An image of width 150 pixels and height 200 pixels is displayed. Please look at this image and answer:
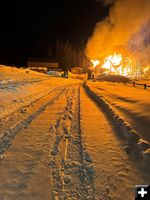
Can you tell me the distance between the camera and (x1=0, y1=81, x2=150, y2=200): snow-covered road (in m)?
4.11

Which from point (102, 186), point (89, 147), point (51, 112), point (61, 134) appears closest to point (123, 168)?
point (102, 186)

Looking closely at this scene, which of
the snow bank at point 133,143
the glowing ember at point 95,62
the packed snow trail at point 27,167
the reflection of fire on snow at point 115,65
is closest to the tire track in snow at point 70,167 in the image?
the packed snow trail at point 27,167

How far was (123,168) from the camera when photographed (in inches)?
200

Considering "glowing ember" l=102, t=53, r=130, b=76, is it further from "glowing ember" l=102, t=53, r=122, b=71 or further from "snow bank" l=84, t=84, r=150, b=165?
"snow bank" l=84, t=84, r=150, b=165

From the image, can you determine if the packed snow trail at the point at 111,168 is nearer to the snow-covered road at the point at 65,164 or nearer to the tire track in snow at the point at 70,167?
the snow-covered road at the point at 65,164

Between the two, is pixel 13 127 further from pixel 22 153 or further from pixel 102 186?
pixel 102 186

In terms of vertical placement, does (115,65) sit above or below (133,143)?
above

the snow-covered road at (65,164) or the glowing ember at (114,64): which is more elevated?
the glowing ember at (114,64)

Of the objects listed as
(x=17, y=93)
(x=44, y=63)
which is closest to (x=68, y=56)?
(x=44, y=63)

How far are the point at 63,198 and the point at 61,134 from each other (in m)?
3.59

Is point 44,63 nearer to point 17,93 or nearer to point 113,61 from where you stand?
point 113,61

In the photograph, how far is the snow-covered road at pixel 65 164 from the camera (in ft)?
13.5

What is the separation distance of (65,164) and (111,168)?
3.31 feet

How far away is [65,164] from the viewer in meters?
5.12
